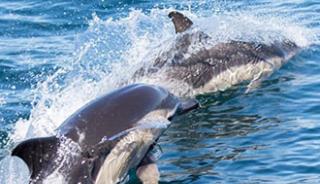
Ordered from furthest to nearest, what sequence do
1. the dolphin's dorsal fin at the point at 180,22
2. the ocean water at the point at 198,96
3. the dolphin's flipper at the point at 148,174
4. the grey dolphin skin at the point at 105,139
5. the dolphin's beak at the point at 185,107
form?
1. the dolphin's dorsal fin at the point at 180,22
2. the ocean water at the point at 198,96
3. the dolphin's beak at the point at 185,107
4. the dolphin's flipper at the point at 148,174
5. the grey dolphin skin at the point at 105,139

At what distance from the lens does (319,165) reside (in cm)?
948

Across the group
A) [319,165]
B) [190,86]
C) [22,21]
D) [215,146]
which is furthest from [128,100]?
[22,21]

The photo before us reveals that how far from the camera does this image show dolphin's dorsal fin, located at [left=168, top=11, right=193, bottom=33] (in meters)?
13.5

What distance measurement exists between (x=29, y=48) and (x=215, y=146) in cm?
784

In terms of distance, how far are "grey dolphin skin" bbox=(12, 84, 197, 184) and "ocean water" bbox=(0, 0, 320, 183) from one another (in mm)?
573

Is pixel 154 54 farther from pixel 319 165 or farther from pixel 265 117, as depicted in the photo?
pixel 319 165

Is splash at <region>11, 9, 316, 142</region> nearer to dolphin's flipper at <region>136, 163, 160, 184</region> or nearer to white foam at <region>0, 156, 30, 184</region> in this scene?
white foam at <region>0, 156, 30, 184</region>

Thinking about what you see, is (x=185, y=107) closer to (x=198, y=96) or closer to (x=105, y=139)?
(x=105, y=139)

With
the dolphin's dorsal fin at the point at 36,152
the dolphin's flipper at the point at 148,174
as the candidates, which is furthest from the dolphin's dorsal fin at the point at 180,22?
the dolphin's dorsal fin at the point at 36,152

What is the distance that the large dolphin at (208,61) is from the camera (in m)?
13.3

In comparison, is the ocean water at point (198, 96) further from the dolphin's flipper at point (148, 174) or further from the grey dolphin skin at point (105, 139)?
the grey dolphin skin at point (105, 139)

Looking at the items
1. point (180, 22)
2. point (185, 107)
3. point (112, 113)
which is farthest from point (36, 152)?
point (180, 22)

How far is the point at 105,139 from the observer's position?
844cm

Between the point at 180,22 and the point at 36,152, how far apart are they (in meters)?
6.36
